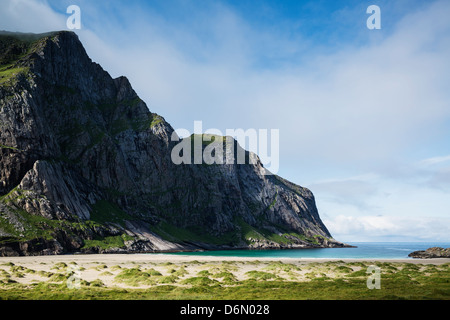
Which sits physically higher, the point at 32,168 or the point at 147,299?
the point at 32,168

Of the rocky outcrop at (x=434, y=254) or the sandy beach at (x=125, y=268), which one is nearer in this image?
the sandy beach at (x=125, y=268)

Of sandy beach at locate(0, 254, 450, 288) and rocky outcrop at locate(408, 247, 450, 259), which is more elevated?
sandy beach at locate(0, 254, 450, 288)

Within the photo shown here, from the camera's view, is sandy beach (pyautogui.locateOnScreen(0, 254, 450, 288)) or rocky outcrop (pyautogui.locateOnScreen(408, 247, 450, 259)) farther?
rocky outcrop (pyautogui.locateOnScreen(408, 247, 450, 259))

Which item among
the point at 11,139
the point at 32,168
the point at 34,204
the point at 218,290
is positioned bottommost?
the point at 218,290

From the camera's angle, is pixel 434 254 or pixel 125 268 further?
pixel 434 254

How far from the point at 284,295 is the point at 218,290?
7.88 meters

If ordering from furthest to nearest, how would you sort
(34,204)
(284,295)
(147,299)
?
(34,204) < (284,295) < (147,299)

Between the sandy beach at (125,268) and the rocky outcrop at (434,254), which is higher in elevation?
the sandy beach at (125,268)

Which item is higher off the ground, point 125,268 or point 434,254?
point 125,268
